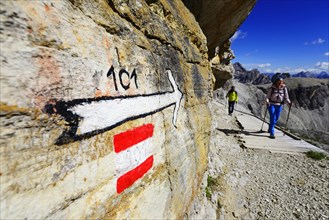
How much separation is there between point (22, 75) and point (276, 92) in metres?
10.9

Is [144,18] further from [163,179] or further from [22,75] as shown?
[163,179]

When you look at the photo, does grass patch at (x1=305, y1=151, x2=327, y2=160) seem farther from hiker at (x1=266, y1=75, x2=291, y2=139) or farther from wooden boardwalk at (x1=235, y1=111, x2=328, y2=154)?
hiker at (x1=266, y1=75, x2=291, y2=139)

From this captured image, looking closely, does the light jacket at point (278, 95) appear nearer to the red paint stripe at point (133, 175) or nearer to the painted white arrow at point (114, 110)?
the painted white arrow at point (114, 110)

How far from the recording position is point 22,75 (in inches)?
73.3

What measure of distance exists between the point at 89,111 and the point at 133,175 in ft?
4.16

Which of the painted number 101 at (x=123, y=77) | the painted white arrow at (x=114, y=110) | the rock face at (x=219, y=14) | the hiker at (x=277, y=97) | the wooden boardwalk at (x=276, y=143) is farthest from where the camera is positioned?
the hiker at (x=277, y=97)

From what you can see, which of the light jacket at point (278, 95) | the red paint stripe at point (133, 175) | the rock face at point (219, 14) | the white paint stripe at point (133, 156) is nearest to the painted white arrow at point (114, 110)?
the white paint stripe at point (133, 156)

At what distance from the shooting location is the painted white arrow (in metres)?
2.43

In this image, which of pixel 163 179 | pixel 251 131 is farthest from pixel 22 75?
pixel 251 131

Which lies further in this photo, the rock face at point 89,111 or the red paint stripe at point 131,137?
the red paint stripe at point 131,137

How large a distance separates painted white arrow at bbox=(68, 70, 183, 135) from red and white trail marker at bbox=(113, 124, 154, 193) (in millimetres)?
216

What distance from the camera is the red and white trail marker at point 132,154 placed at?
296cm

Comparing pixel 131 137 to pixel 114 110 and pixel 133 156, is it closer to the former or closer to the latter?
pixel 133 156

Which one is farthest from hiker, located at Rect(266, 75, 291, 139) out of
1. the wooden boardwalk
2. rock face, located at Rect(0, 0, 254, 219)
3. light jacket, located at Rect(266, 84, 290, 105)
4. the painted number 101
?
the painted number 101
